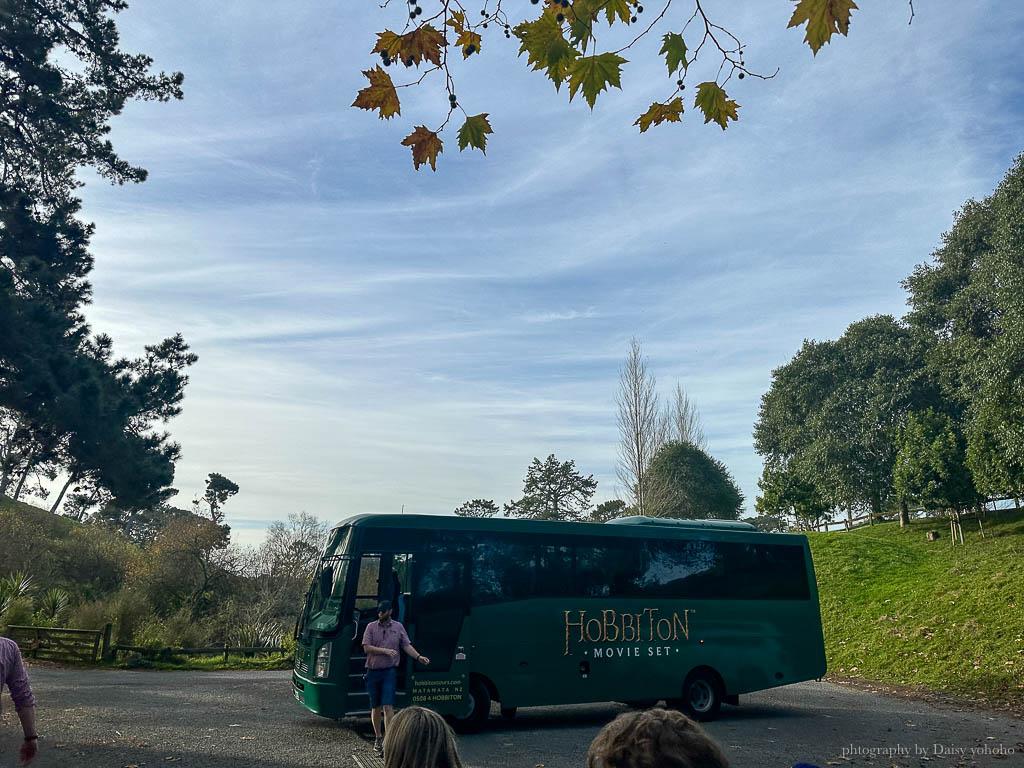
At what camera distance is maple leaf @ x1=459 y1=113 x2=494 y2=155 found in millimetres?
4242

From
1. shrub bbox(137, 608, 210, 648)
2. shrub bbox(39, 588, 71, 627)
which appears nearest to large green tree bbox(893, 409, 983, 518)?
shrub bbox(137, 608, 210, 648)

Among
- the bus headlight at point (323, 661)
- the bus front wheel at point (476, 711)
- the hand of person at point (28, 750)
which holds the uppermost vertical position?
the bus headlight at point (323, 661)

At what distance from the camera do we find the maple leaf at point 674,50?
4.24 m

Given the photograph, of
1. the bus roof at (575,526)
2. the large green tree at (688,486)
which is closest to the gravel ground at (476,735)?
the bus roof at (575,526)

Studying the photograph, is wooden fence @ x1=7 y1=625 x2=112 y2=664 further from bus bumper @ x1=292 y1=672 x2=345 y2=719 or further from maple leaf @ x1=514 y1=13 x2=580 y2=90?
maple leaf @ x1=514 y1=13 x2=580 y2=90

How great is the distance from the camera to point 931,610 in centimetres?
2164

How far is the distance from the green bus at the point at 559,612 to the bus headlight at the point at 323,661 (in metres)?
0.02

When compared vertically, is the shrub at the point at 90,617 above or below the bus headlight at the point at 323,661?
above

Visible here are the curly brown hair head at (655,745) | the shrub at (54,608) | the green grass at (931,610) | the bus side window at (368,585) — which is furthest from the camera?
the shrub at (54,608)

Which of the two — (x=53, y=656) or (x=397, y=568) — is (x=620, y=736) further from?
(x=53, y=656)

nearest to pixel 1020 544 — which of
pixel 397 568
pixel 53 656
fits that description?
pixel 397 568

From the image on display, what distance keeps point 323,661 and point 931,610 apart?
18746 mm

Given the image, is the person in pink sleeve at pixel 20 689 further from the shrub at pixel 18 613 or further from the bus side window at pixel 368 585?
the shrub at pixel 18 613

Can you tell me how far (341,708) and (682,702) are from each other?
632cm
